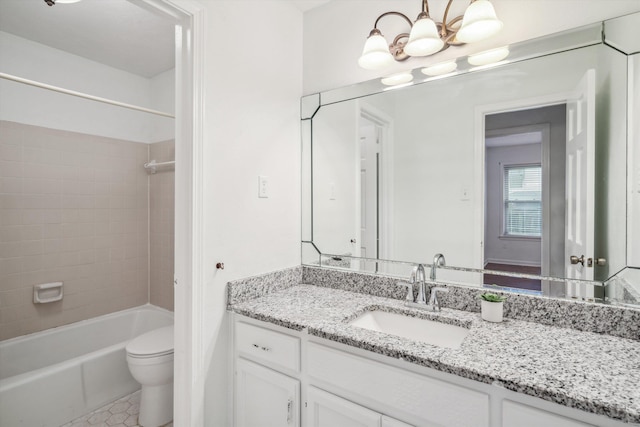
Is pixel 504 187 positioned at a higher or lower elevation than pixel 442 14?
lower

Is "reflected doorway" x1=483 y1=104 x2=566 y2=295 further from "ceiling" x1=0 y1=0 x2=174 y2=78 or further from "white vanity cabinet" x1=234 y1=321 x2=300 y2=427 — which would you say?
"ceiling" x1=0 y1=0 x2=174 y2=78

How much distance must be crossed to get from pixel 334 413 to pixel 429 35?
5.00 feet

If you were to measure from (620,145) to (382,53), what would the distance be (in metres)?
0.99

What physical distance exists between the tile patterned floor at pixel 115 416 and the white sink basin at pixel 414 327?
1.42 m

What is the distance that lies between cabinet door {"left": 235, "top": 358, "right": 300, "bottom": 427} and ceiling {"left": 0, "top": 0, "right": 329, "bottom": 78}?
186cm

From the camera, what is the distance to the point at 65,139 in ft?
7.75

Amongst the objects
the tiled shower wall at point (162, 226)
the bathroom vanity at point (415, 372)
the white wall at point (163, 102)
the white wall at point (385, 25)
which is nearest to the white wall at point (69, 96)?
the white wall at point (163, 102)

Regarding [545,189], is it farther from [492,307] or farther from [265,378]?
[265,378]

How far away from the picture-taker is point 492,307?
1178 mm

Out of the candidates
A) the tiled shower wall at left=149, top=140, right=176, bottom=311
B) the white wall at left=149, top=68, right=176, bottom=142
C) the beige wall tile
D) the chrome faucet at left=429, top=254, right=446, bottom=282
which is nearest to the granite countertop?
the chrome faucet at left=429, top=254, right=446, bottom=282

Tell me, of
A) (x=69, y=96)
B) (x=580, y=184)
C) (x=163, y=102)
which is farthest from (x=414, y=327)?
(x=69, y=96)

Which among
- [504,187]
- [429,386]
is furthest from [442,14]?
[429,386]

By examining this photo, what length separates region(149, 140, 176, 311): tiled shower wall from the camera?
266 centimetres

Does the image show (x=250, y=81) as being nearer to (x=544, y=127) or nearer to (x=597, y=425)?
(x=544, y=127)
